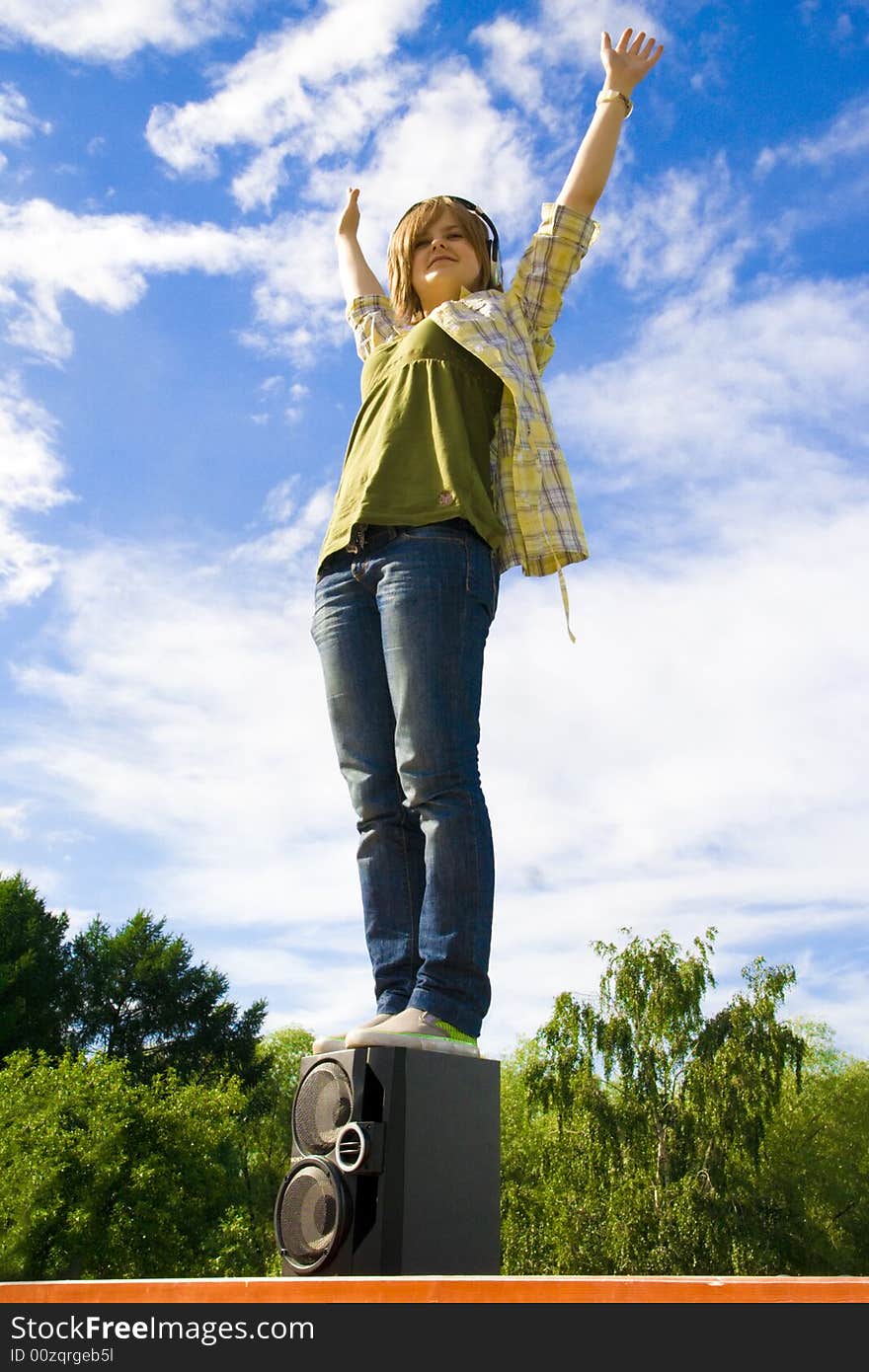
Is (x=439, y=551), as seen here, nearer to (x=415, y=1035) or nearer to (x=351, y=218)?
(x=415, y=1035)

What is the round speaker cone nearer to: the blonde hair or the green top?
the green top

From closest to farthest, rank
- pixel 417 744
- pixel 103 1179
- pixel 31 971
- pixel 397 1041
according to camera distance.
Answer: pixel 397 1041 → pixel 417 744 → pixel 103 1179 → pixel 31 971

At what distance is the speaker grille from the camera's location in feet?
7.49

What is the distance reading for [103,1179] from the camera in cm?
1978

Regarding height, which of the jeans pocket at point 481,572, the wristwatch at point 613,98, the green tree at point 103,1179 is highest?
the wristwatch at point 613,98

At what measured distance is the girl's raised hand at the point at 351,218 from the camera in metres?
3.80

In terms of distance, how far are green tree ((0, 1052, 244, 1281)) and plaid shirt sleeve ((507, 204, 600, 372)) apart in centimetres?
2036

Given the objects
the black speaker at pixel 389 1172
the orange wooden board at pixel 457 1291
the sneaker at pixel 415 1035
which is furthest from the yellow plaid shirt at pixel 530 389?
the orange wooden board at pixel 457 1291

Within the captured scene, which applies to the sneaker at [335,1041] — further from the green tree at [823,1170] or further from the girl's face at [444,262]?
the green tree at [823,1170]

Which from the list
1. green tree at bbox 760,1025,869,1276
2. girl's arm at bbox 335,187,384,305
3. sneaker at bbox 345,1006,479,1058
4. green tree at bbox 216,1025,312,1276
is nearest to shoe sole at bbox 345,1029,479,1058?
sneaker at bbox 345,1006,479,1058

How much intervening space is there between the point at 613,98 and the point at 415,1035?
2.66 metres

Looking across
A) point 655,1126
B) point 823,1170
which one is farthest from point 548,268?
point 823,1170

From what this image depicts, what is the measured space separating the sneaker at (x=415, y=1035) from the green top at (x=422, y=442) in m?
1.22

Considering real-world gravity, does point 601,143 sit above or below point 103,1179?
above
